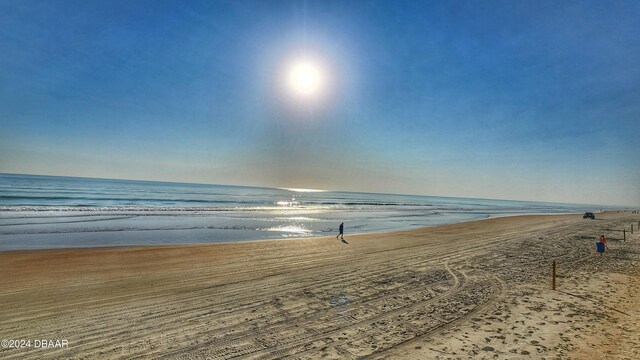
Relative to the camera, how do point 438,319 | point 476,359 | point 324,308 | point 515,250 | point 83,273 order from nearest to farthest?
point 476,359, point 438,319, point 324,308, point 83,273, point 515,250

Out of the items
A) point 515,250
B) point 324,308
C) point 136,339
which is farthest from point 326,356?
point 515,250

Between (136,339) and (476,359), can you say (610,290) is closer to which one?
(476,359)

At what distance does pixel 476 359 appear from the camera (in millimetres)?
5977

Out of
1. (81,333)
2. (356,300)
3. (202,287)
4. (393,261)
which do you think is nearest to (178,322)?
(81,333)

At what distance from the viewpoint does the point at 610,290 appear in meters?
10.5

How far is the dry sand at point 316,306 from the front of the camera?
6.41 metres

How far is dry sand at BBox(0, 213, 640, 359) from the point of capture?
641 cm

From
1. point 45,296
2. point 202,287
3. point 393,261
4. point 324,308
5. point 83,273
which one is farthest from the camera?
point 393,261

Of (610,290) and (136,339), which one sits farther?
(610,290)

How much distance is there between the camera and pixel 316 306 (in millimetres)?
8633

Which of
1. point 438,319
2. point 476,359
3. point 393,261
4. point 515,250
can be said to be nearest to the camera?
point 476,359

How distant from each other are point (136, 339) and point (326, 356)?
4419 mm

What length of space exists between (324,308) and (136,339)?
4.80 m

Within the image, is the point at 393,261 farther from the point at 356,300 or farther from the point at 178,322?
the point at 178,322
